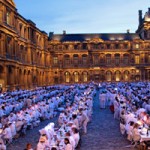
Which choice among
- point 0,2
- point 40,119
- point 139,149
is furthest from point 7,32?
point 139,149

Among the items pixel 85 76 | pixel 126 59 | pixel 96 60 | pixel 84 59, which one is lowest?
pixel 85 76

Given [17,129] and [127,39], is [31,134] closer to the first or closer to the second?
[17,129]

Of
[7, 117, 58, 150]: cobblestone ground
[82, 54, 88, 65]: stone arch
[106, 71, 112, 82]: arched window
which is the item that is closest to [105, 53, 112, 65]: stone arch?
[106, 71, 112, 82]: arched window

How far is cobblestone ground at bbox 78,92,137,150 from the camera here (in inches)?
664

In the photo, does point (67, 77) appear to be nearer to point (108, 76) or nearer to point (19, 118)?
point (108, 76)

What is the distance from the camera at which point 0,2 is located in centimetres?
4528

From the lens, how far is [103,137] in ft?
62.5

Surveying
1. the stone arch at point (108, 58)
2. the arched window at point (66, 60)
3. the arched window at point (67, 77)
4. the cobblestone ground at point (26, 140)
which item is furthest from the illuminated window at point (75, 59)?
the cobblestone ground at point (26, 140)

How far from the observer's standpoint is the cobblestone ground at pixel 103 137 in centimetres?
1686

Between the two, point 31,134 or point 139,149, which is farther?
point 31,134

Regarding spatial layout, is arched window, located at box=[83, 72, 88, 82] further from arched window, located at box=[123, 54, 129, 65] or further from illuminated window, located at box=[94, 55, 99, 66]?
arched window, located at box=[123, 54, 129, 65]

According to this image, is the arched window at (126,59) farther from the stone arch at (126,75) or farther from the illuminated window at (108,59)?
the illuminated window at (108,59)

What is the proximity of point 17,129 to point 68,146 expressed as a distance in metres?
7.18

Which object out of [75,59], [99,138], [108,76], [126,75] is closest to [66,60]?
[75,59]
